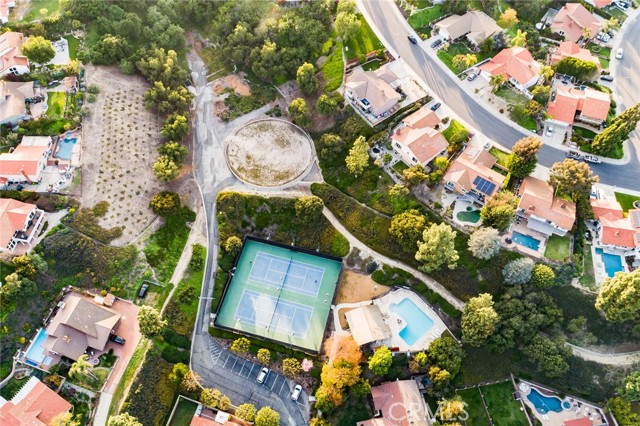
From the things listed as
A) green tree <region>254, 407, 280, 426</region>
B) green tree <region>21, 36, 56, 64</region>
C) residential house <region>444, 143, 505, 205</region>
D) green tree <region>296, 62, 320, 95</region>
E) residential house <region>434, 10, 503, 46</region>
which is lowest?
green tree <region>254, 407, 280, 426</region>

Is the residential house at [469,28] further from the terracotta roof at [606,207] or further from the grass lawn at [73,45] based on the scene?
the grass lawn at [73,45]

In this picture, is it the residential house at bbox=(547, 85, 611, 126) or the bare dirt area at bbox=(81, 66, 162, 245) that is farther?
the residential house at bbox=(547, 85, 611, 126)

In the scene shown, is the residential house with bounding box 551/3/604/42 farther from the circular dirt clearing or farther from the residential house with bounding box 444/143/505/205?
the circular dirt clearing

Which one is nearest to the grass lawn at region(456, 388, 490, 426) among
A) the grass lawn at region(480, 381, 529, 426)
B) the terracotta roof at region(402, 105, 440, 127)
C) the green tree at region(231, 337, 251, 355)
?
the grass lawn at region(480, 381, 529, 426)

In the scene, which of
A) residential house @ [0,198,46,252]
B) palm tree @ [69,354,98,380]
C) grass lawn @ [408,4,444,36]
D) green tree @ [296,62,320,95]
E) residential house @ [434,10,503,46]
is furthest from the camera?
grass lawn @ [408,4,444,36]

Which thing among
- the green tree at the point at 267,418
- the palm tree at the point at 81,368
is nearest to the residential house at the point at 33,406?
the palm tree at the point at 81,368

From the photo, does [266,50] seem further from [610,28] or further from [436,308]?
[610,28]
